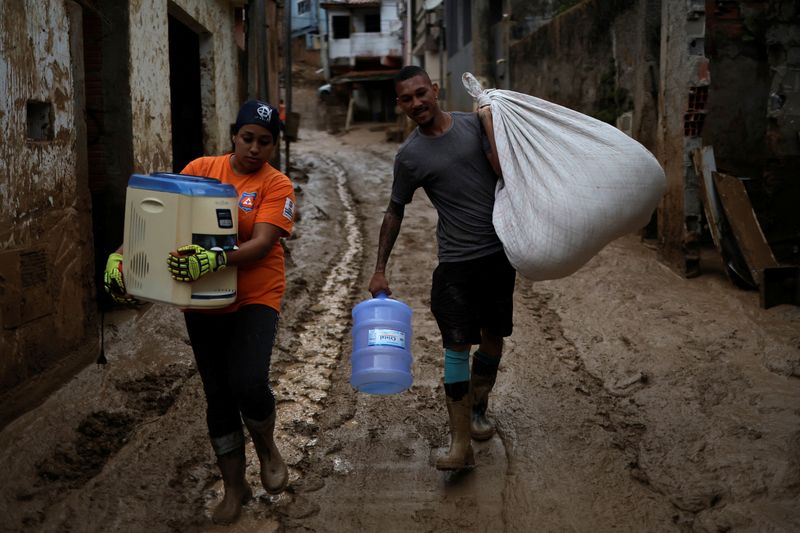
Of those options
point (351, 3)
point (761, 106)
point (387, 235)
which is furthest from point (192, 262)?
point (351, 3)

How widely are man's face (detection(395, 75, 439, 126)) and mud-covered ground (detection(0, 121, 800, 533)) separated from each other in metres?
1.62

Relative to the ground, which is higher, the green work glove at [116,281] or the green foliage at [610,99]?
the green foliage at [610,99]

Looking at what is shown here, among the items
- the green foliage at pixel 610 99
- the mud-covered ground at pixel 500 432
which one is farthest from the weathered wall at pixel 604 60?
the mud-covered ground at pixel 500 432

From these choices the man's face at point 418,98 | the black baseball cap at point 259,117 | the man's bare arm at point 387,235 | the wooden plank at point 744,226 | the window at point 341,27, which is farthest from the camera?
the window at point 341,27

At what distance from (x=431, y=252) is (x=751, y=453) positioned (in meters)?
4.98

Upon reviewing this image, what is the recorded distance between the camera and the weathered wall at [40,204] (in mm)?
3740

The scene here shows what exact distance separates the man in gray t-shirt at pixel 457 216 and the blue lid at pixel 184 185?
95 centimetres

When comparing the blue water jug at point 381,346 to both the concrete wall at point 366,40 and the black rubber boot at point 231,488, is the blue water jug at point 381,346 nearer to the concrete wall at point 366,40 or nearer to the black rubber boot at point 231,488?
the black rubber boot at point 231,488

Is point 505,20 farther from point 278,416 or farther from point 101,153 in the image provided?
point 278,416

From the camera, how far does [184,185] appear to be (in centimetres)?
267

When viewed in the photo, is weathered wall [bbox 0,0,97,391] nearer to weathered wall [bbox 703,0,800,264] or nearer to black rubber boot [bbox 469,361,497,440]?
black rubber boot [bbox 469,361,497,440]

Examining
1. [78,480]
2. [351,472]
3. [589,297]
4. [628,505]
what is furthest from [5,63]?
[589,297]

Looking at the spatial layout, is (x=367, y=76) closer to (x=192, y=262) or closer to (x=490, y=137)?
(x=490, y=137)

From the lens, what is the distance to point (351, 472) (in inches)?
140
